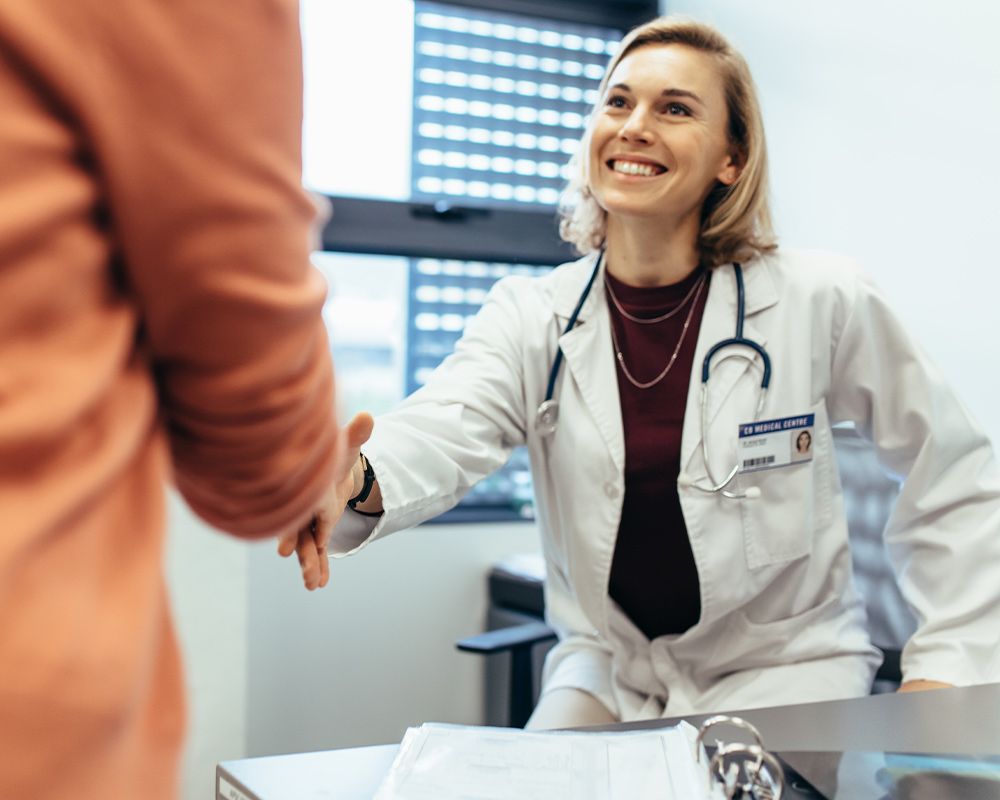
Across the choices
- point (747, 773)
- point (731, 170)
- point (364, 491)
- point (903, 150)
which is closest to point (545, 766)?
point (747, 773)

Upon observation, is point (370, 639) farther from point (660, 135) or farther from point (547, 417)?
point (660, 135)

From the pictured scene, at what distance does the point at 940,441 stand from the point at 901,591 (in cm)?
23

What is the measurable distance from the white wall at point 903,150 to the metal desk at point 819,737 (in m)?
0.96

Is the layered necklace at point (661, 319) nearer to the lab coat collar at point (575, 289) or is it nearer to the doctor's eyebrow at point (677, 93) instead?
the lab coat collar at point (575, 289)

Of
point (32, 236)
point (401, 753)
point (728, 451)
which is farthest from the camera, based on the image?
point (728, 451)

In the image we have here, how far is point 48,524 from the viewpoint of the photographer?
0.32 meters

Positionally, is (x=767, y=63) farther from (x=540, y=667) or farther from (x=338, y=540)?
(x=338, y=540)

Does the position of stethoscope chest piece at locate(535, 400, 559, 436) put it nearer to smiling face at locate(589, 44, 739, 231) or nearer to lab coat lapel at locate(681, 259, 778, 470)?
lab coat lapel at locate(681, 259, 778, 470)

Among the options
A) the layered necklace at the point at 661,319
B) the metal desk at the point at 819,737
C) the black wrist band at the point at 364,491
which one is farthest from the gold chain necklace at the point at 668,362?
the metal desk at the point at 819,737

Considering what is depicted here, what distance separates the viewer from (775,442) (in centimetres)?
151

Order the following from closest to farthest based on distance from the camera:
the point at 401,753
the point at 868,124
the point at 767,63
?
the point at 401,753 → the point at 868,124 → the point at 767,63

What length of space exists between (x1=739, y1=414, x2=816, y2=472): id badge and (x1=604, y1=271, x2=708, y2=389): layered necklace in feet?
0.48

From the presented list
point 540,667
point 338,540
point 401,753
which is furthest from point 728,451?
point 540,667

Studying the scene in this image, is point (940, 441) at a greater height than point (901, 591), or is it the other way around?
point (940, 441)
